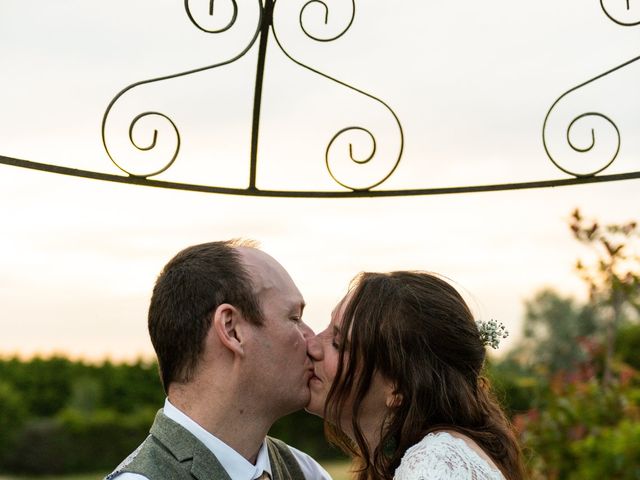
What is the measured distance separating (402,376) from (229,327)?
44cm

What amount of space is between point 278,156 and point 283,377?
83 centimetres

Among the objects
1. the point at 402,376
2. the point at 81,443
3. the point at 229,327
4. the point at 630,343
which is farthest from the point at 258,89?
the point at 81,443

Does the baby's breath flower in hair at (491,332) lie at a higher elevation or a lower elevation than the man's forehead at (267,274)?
lower

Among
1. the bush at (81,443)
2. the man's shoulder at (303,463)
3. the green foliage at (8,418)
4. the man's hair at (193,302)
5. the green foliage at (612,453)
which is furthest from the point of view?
the green foliage at (8,418)

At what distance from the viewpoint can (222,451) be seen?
8.45 ft

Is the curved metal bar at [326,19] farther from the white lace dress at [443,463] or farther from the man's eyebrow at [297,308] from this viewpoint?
the white lace dress at [443,463]

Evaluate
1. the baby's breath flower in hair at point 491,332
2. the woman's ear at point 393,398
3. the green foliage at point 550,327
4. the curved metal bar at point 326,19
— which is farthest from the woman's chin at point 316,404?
the green foliage at point 550,327

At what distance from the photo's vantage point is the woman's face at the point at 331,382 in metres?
2.56

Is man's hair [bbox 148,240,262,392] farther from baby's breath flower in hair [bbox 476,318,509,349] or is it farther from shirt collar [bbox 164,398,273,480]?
baby's breath flower in hair [bbox 476,318,509,349]

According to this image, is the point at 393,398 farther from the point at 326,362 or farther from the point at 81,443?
the point at 81,443

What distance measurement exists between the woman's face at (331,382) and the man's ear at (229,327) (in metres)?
0.20

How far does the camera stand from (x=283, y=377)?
2629 mm

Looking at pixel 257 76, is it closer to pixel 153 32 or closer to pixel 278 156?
pixel 278 156

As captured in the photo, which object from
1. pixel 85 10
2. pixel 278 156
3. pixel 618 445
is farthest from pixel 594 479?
pixel 85 10
